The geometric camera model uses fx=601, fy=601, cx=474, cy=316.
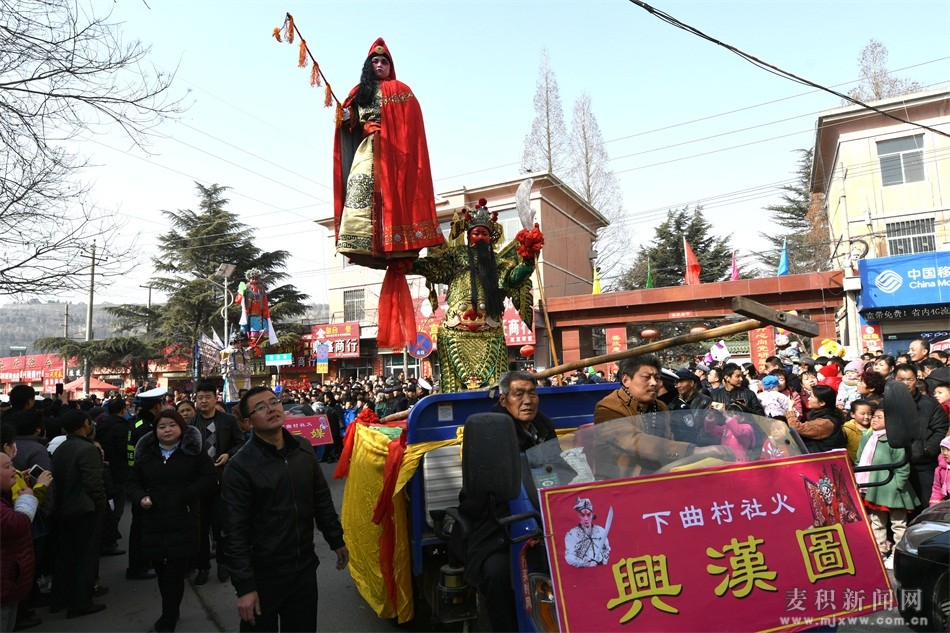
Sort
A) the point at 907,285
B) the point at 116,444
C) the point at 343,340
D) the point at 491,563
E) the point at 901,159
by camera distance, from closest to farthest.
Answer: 1. the point at 491,563
2. the point at 116,444
3. the point at 907,285
4. the point at 901,159
5. the point at 343,340

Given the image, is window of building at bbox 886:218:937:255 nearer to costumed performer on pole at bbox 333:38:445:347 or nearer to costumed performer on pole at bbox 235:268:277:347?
costumed performer on pole at bbox 333:38:445:347

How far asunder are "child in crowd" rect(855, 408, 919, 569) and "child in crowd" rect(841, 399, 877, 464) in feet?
1.07

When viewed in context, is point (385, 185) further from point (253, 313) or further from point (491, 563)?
point (253, 313)

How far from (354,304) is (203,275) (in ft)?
30.5

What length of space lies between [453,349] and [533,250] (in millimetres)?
1157

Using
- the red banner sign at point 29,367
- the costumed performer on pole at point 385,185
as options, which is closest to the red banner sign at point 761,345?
the costumed performer on pole at point 385,185

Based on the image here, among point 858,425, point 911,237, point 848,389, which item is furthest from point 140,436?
point 911,237

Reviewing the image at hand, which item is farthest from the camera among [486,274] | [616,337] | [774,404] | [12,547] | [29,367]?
[29,367]

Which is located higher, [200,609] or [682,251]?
[682,251]

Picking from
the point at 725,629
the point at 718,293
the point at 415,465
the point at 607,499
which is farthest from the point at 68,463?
the point at 718,293

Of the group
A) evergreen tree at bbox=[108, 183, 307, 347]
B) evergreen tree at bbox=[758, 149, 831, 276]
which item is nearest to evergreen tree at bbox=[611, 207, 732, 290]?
evergreen tree at bbox=[758, 149, 831, 276]

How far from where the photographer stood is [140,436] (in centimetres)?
532

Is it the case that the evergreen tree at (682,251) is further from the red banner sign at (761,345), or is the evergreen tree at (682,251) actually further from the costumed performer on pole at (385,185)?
the costumed performer on pole at (385,185)

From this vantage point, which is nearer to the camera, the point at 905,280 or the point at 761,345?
the point at 905,280
